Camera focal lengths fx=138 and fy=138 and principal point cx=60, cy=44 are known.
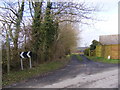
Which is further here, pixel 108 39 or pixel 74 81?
pixel 108 39

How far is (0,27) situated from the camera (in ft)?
30.1

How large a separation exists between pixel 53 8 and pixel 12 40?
594cm

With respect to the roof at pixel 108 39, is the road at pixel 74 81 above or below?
below

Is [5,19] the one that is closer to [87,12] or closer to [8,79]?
[8,79]

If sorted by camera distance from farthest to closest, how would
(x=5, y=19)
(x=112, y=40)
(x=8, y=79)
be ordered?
(x=112, y=40) < (x=5, y=19) < (x=8, y=79)

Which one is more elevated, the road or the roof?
the roof

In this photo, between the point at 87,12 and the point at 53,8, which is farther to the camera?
the point at 53,8

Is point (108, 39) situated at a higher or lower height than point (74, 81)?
higher

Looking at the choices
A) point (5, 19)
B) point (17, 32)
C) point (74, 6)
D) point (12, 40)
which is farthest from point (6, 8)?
point (74, 6)

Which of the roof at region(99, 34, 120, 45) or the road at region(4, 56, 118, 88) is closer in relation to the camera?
the road at region(4, 56, 118, 88)

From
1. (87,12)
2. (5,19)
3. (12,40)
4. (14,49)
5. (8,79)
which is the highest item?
(87,12)

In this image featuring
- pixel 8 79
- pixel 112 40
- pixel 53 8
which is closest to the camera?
pixel 8 79

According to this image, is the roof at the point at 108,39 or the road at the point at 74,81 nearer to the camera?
the road at the point at 74,81

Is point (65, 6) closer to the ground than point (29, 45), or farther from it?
farther from it
